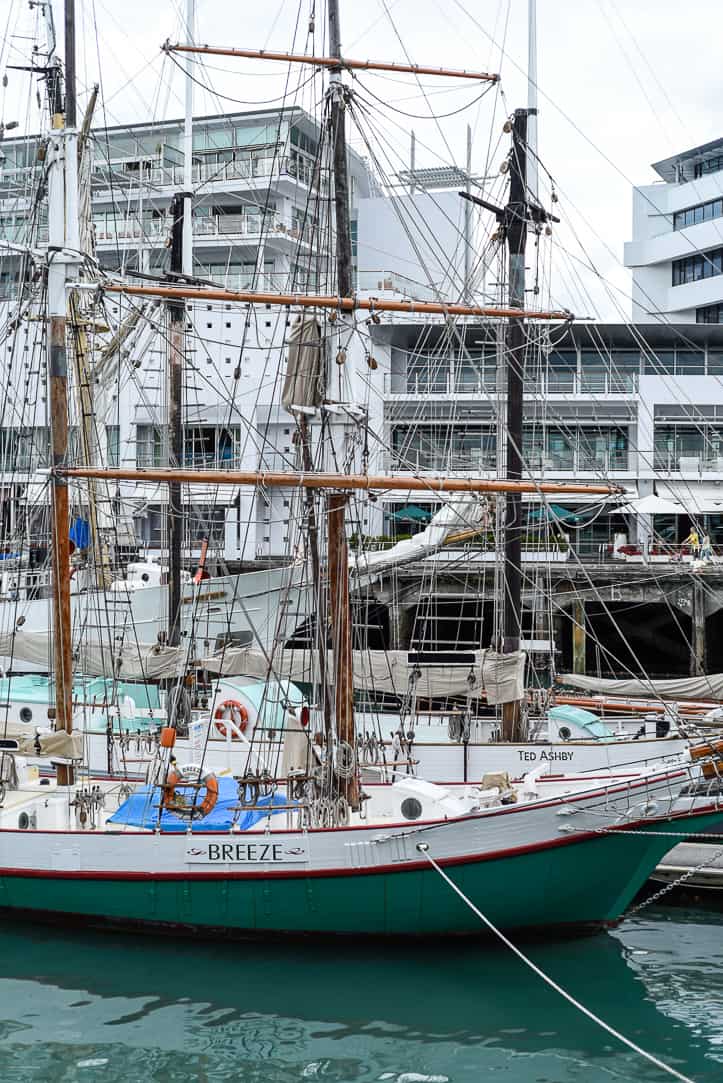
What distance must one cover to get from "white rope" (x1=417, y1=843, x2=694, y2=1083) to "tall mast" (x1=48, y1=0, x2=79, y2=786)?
6.29m

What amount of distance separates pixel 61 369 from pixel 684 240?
48.8m

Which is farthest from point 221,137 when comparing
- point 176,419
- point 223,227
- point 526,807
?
point 526,807

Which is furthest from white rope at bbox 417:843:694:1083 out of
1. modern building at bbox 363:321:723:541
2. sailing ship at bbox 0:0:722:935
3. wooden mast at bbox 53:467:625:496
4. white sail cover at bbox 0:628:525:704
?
modern building at bbox 363:321:723:541

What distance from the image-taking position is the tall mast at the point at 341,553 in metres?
17.7

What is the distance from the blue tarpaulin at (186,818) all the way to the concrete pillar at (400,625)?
17330 millimetres

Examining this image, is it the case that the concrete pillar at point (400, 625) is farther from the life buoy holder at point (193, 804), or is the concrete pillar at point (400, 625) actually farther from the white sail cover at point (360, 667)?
the life buoy holder at point (193, 804)

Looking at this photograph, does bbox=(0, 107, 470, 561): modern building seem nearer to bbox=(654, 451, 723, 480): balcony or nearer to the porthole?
bbox=(654, 451, 723, 480): balcony

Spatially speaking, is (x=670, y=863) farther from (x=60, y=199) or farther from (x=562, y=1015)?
(x=60, y=199)

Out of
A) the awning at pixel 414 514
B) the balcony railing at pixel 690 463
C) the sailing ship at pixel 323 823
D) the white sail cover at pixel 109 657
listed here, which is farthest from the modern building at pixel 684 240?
the sailing ship at pixel 323 823

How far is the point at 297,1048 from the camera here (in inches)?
539

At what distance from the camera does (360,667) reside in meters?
26.2

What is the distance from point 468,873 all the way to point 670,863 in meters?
4.85

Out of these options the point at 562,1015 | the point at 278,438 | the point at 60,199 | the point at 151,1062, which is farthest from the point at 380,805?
the point at 278,438

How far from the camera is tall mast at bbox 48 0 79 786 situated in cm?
1842
